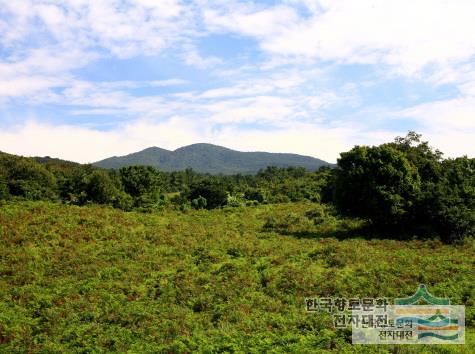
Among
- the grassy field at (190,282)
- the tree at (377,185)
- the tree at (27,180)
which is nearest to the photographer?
the grassy field at (190,282)

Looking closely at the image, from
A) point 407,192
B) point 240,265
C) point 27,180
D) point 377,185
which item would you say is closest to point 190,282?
point 240,265

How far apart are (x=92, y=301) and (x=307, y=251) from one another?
47.4ft

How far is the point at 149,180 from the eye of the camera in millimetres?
66438

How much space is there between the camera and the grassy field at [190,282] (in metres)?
14.4

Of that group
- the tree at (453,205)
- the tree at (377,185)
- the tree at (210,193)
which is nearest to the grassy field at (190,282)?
the tree at (453,205)

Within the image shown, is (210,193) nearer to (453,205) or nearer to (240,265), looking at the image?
(453,205)

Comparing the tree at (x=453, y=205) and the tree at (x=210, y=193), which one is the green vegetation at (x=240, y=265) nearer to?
the tree at (x=453, y=205)

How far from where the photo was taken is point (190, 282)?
69.6 feet

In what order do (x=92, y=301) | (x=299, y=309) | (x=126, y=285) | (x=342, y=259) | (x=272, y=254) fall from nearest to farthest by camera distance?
(x=299, y=309) < (x=92, y=301) < (x=126, y=285) < (x=342, y=259) < (x=272, y=254)

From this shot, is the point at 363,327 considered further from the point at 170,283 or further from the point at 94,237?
the point at 94,237

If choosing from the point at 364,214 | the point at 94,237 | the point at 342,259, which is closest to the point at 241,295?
the point at 342,259

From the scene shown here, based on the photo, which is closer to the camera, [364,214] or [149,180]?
[364,214]

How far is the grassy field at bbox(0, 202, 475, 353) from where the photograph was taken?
A: 14.4 metres

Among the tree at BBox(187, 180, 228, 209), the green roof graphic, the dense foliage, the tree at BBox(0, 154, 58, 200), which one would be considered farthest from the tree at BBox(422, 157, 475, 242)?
the tree at BBox(0, 154, 58, 200)
